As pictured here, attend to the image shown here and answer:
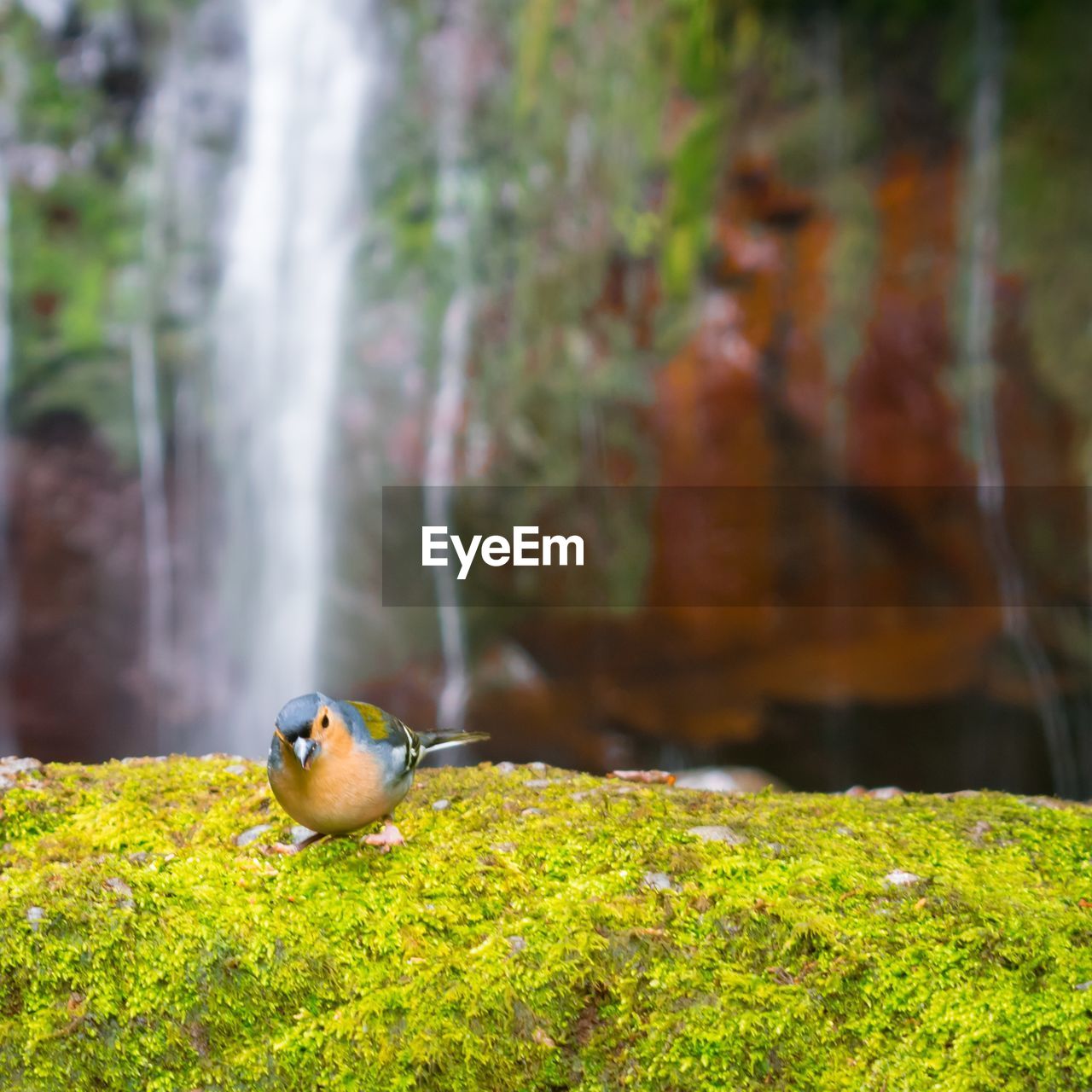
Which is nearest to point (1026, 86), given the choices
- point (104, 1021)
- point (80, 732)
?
point (104, 1021)

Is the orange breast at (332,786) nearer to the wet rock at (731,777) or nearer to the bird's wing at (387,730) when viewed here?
the bird's wing at (387,730)

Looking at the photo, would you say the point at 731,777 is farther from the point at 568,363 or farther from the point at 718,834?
the point at 718,834

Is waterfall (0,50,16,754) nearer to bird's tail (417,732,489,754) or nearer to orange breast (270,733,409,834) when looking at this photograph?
bird's tail (417,732,489,754)

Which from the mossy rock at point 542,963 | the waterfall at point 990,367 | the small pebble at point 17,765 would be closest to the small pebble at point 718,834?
the mossy rock at point 542,963

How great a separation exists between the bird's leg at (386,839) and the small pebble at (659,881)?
24.8 inches

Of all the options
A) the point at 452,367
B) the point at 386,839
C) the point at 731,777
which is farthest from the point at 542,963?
the point at 452,367

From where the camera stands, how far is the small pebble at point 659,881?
2.43 metres

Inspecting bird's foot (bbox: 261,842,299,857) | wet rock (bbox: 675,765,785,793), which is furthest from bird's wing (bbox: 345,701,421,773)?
wet rock (bbox: 675,765,785,793)

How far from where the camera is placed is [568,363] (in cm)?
1145

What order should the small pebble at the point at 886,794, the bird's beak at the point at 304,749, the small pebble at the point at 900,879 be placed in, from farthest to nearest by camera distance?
the small pebble at the point at 886,794
the small pebble at the point at 900,879
the bird's beak at the point at 304,749

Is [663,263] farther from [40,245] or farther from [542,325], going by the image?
[40,245]

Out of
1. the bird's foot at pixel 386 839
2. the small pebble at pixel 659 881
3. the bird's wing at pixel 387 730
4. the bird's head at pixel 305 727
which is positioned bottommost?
the small pebble at pixel 659 881

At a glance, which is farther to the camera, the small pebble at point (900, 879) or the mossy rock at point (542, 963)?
the small pebble at point (900, 879)

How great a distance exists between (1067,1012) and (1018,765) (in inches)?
394
